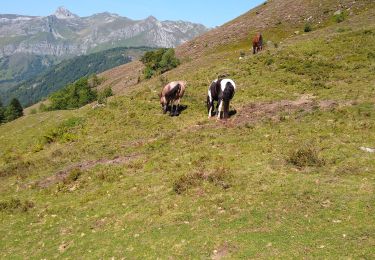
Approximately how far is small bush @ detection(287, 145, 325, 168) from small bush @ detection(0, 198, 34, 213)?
12011 mm

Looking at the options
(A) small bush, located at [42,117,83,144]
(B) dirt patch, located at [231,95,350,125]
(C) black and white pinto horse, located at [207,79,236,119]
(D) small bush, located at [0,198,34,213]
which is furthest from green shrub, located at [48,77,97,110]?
(D) small bush, located at [0,198,34,213]

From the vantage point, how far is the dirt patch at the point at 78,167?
21.3 m

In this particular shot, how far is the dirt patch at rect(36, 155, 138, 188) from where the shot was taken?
21.3 m

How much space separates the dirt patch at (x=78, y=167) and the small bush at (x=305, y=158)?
8.87 metres

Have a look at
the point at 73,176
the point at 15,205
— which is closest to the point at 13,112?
the point at 73,176

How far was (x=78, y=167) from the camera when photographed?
22.6 metres

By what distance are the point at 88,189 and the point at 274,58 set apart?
2466cm

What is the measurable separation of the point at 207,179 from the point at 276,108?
1121 centimetres

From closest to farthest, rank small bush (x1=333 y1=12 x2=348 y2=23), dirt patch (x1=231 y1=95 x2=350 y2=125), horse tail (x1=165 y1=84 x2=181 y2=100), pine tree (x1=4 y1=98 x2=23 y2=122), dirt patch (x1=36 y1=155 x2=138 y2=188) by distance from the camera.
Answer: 1. dirt patch (x1=36 y1=155 x2=138 y2=188)
2. dirt patch (x1=231 y1=95 x2=350 y2=125)
3. horse tail (x1=165 y1=84 x2=181 y2=100)
4. small bush (x1=333 y1=12 x2=348 y2=23)
5. pine tree (x1=4 y1=98 x2=23 y2=122)

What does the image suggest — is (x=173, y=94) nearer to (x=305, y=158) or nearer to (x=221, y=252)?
(x=305, y=158)

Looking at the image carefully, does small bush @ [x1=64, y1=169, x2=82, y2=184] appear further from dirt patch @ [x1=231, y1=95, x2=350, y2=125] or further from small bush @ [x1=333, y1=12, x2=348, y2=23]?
small bush @ [x1=333, y1=12, x2=348, y2=23]

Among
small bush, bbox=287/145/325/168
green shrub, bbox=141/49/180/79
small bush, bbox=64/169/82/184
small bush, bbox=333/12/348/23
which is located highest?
small bush, bbox=333/12/348/23

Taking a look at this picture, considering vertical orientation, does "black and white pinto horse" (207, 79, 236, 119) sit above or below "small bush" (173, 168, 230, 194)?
above

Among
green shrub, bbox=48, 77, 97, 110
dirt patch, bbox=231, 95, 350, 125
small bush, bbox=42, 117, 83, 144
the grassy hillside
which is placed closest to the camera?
the grassy hillside
